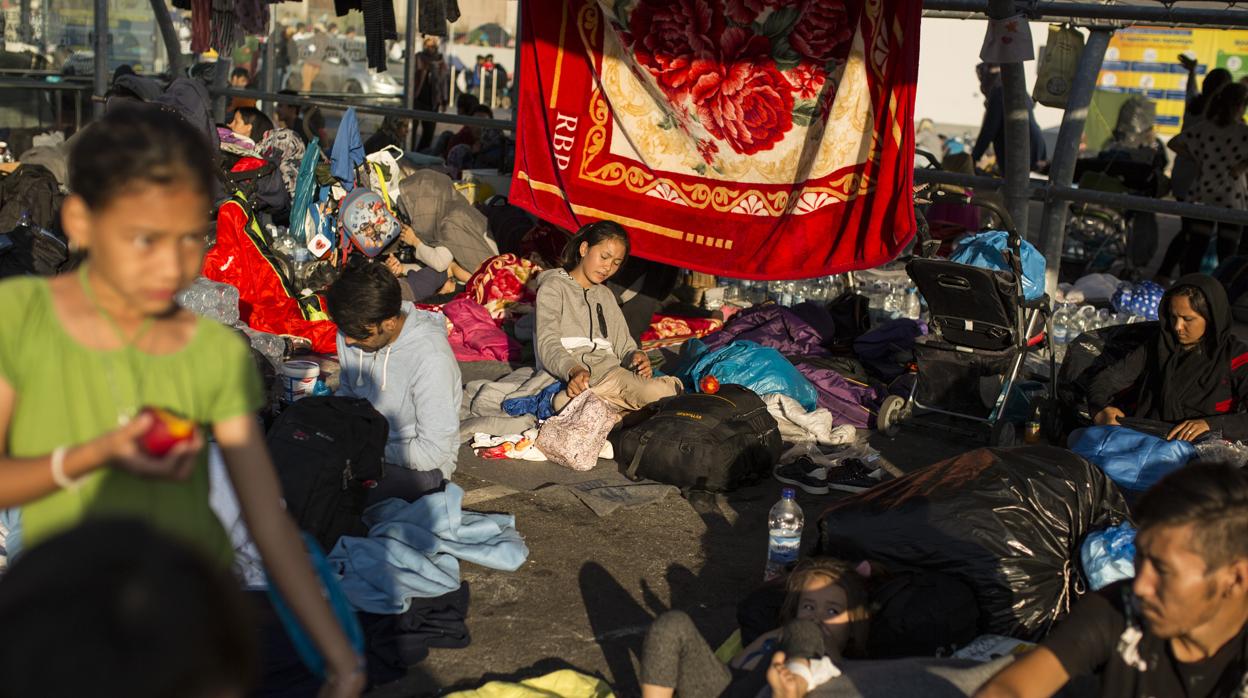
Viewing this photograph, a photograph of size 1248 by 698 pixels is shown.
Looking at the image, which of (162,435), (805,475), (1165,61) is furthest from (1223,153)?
(1165,61)

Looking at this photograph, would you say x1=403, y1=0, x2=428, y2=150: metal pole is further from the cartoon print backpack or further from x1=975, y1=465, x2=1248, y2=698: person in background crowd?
x1=975, y1=465, x2=1248, y2=698: person in background crowd

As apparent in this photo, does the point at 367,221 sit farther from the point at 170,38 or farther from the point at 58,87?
the point at 58,87

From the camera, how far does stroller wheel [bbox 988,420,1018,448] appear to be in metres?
6.52

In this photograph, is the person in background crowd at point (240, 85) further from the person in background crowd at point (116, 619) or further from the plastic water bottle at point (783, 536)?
the person in background crowd at point (116, 619)

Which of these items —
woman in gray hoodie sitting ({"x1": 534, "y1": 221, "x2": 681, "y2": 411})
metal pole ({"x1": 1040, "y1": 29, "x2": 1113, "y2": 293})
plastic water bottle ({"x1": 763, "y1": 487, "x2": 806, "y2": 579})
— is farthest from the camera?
metal pole ({"x1": 1040, "y1": 29, "x2": 1113, "y2": 293})

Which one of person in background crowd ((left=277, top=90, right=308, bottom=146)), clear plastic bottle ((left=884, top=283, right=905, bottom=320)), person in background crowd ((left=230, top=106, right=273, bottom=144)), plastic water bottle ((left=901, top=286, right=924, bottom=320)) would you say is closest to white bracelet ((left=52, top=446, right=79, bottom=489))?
clear plastic bottle ((left=884, top=283, right=905, bottom=320))

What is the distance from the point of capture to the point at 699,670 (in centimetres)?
357

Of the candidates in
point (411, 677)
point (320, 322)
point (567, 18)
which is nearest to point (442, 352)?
point (411, 677)

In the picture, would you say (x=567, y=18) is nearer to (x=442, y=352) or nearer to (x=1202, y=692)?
(x=442, y=352)

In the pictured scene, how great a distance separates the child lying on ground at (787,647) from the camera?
332 cm

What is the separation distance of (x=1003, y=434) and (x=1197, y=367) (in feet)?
3.32

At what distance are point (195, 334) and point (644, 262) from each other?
663 cm

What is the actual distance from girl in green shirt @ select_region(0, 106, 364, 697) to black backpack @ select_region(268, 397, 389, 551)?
2.14 meters

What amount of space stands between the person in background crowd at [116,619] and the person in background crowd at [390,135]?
1249 cm
